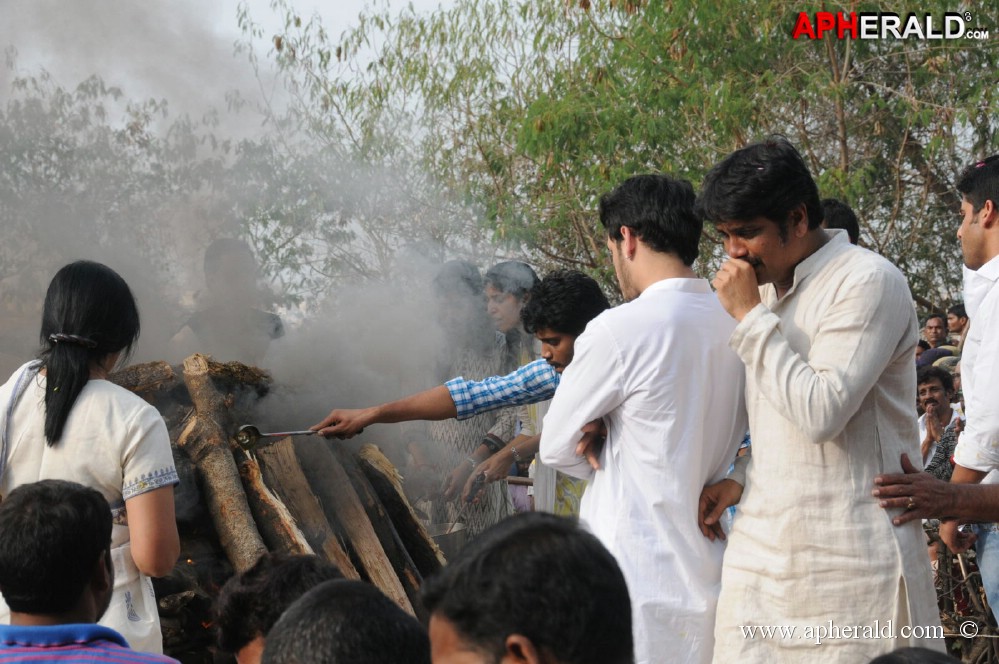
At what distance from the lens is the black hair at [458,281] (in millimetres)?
6332

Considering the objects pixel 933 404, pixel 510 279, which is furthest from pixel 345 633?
pixel 933 404

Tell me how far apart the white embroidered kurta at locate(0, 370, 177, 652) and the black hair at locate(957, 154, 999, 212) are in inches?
103

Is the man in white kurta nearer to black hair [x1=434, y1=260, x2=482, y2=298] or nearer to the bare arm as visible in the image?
the bare arm

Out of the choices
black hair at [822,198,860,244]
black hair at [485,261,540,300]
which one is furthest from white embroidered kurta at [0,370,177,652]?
black hair at [485,261,540,300]

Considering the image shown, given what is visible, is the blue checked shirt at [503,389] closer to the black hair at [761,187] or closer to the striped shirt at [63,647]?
the black hair at [761,187]

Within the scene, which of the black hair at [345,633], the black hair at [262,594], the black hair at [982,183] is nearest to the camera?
the black hair at [345,633]

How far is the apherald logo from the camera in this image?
25.1 feet

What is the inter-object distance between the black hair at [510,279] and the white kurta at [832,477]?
3218mm

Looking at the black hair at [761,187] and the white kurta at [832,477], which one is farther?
the black hair at [761,187]

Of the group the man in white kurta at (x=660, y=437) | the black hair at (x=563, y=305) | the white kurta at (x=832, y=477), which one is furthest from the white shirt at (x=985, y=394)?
the black hair at (x=563, y=305)

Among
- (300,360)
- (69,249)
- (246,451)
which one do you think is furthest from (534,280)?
(69,249)

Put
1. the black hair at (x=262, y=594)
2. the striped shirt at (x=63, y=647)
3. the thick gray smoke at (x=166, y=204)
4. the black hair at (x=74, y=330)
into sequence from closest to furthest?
1. the striped shirt at (x=63, y=647)
2. the black hair at (x=262, y=594)
3. the black hair at (x=74, y=330)
4. the thick gray smoke at (x=166, y=204)

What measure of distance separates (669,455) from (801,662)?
58 centimetres

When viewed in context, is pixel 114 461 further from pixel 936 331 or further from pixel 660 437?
pixel 936 331
